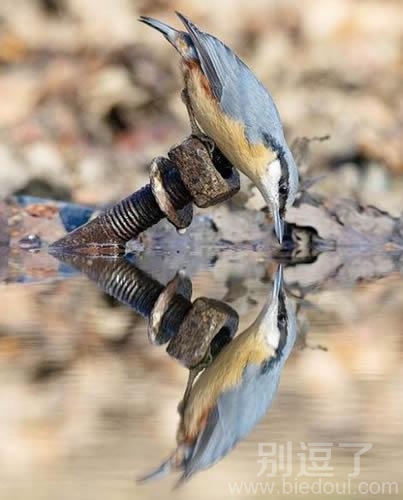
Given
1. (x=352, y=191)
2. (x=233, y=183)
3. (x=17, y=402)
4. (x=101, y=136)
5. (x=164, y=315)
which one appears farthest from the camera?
(x=101, y=136)

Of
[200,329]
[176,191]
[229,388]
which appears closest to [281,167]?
[176,191]

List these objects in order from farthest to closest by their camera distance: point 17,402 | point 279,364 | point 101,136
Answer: point 101,136, point 279,364, point 17,402

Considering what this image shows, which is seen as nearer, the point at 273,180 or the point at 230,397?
the point at 230,397

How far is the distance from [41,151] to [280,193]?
319 cm

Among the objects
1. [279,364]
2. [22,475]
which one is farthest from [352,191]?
[22,475]

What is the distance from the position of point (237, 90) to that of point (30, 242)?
1.85 meters

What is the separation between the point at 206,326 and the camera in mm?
3504

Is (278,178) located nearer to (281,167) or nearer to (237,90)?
(281,167)

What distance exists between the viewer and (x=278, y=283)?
4621 mm

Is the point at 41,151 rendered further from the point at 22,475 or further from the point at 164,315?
the point at 22,475

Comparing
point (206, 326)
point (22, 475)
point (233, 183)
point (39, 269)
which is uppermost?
point (22, 475)

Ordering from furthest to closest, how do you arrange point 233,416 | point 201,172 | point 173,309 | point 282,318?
point 201,172, point 173,309, point 282,318, point 233,416

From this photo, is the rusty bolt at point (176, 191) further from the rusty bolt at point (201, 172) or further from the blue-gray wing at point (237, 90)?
the blue-gray wing at point (237, 90)

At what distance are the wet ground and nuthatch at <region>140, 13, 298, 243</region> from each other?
1.17 feet
